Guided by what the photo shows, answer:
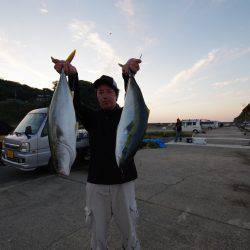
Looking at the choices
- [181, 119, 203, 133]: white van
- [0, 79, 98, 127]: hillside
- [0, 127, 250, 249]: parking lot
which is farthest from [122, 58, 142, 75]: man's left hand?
[0, 79, 98, 127]: hillside

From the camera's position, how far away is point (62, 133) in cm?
181

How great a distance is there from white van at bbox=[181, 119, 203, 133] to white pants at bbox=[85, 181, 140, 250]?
34.2m

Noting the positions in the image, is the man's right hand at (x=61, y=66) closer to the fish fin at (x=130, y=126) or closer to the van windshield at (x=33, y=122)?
the fish fin at (x=130, y=126)

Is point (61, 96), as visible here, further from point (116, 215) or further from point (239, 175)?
point (239, 175)

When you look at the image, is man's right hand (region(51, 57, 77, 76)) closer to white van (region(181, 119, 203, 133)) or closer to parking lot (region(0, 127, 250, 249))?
parking lot (region(0, 127, 250, 249))

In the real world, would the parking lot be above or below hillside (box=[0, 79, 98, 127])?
below

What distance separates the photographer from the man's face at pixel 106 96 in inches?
93.7

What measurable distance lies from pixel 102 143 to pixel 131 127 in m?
0.64

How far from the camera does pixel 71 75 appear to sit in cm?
231

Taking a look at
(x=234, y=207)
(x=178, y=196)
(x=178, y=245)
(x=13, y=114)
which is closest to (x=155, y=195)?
(x=178, y=196)

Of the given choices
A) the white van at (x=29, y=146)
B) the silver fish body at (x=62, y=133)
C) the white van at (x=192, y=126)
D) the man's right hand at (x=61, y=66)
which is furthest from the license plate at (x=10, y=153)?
the white van at (x=192, y=126)

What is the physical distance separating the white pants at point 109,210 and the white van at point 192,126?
3418cm

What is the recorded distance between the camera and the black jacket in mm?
2348

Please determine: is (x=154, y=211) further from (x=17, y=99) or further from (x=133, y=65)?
(x=17, y=99)
